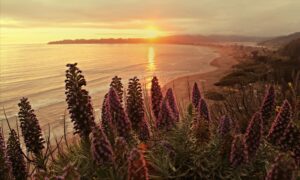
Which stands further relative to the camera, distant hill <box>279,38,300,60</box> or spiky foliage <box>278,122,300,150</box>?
distant hill <box>279,38,300,60</box>

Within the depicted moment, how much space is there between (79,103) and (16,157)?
2.96ft

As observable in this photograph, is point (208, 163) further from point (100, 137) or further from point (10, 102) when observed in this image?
point (10, 102)

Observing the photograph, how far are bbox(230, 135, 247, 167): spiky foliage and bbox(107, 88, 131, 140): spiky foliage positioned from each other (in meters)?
0.97

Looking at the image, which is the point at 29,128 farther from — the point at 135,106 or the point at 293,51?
the point at 293,51

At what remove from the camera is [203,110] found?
420cm

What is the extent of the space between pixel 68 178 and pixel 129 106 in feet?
5.51

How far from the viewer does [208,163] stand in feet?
10.8

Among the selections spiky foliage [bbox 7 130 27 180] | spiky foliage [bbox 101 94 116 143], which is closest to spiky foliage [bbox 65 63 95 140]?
spiky foliage [bbox 101 94 116 143]

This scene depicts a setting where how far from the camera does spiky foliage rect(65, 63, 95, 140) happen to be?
361 cm

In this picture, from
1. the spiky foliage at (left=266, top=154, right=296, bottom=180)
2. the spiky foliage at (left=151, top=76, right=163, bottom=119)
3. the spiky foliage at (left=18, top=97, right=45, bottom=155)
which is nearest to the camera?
the spiky foliage at (left=266, top=154, right=296, bottom=180)

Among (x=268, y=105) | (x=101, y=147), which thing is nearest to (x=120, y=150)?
(x=101, y=147)

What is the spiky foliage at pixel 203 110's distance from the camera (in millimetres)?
4110

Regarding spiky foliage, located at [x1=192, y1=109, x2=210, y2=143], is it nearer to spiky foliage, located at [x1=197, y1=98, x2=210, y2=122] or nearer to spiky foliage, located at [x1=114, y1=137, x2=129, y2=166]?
spiky foliage, located at [x1=197, y1=98, x2=210, y2=122]

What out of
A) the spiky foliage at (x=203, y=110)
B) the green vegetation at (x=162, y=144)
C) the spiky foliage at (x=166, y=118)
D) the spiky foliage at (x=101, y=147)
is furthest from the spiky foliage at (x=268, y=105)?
the spiky foliage at (x=101, y=147)
